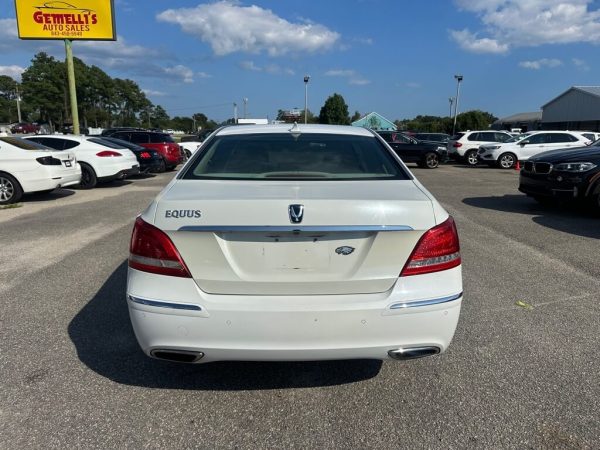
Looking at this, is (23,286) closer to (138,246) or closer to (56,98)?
(138,246)

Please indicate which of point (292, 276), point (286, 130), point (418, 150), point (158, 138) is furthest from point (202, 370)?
point (418, 150)

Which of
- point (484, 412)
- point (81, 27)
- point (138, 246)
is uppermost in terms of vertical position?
point (81, 27)

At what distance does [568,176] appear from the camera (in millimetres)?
8367

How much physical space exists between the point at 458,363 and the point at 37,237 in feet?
20.1

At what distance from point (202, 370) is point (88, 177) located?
1112cm

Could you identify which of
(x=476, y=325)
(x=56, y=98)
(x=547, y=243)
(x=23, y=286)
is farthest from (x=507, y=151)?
(x=56, y=98)

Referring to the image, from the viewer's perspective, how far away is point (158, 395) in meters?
2.78

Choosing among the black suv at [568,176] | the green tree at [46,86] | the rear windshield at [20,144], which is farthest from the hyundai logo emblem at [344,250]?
the green tree at [46,86]

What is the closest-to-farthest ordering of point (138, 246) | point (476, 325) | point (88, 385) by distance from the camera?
1. point (138, 246)
2. point (88, 385)
3. point (476, 325)

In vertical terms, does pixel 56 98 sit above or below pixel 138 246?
above

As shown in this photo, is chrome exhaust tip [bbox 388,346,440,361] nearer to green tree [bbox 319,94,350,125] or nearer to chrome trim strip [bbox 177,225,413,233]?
chrome trim strip [bbox 177,225,413,233]

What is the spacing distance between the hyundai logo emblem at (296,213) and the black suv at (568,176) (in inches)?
304

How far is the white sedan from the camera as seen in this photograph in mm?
2322

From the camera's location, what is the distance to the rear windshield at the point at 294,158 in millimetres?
3002
